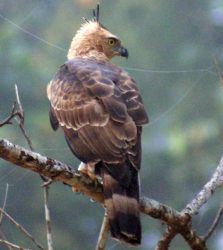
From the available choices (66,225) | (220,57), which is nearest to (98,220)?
(66,225)

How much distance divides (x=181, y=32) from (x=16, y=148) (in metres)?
2.15

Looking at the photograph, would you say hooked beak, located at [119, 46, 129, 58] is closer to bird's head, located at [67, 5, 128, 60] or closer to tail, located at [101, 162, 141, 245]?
bird's head, located at [67, 5, 128, 60]

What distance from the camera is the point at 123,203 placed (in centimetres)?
325

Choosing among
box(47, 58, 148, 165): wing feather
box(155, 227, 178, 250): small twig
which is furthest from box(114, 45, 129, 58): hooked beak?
box(155, 227, 178, 250): small twig

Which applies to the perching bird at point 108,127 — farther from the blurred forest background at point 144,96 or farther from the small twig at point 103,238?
the blurred forest background at point 144,96

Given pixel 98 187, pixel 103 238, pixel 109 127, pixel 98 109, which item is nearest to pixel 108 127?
pixel 109 127

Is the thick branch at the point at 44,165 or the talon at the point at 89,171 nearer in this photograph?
the thick branch at the point at 44,165

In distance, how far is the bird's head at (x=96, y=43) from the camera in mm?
4621

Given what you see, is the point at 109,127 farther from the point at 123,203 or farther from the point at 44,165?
the point at 44,165

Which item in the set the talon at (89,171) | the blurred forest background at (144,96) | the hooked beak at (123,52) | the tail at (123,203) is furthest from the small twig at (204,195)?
the hooked beak at (123,52)

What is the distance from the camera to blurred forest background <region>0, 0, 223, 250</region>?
181 inches

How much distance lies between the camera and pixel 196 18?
486 cm

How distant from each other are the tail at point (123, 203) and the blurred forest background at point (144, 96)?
120 centimetres

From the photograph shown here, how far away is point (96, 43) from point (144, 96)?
1.24 feet
